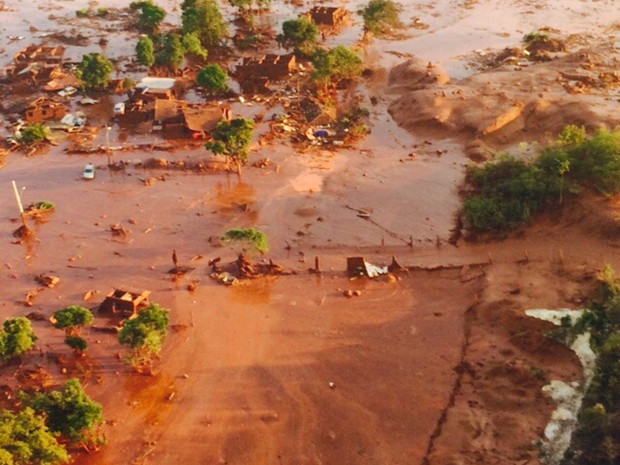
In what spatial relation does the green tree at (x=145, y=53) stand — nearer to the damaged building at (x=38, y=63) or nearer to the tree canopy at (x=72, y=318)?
the damaged building at (x=38, y=63)

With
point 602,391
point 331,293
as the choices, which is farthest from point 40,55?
point 602,391

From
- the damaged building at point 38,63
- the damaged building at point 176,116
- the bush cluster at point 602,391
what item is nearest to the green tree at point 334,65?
the damaged building at point 176,116

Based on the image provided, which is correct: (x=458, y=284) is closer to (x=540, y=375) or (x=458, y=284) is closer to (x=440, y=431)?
(x=540, y=375)

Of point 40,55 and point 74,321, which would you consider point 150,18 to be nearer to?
point 40,55

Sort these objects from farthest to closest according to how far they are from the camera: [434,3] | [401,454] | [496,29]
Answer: [434,3], [496,29], [401,454]

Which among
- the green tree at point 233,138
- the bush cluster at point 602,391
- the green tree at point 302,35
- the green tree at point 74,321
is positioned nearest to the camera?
the bush cluster at point 602,391

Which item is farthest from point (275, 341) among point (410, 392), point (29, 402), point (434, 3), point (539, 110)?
point (434, 3)
